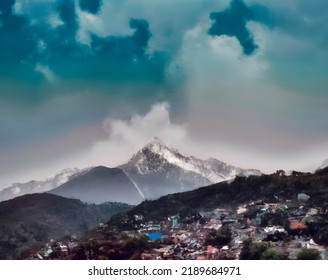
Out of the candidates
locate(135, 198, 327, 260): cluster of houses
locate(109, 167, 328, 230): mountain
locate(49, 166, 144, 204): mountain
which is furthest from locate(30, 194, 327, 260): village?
locate(49, 166, 144, 204): mountain

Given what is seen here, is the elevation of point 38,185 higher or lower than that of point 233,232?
higher

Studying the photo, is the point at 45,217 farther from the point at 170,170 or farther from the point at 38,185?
the point at 170,170

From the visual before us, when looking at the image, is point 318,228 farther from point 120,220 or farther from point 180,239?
point 120,220

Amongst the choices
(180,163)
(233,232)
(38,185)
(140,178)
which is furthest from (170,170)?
(38,185)

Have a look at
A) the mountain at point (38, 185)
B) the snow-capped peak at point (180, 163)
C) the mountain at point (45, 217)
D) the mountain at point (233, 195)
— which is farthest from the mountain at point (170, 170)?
the mountain at point (38, 185)

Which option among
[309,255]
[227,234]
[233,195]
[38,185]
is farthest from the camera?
[38,185]

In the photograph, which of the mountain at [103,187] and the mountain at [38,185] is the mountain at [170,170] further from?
the mountain at [38,185]
